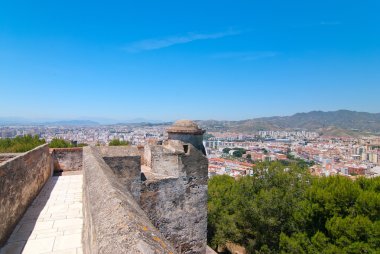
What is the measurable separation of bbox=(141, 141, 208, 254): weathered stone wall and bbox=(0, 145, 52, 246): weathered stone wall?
3168 mm

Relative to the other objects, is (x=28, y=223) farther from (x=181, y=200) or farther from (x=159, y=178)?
(x=181, y=200)

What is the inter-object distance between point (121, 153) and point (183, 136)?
11.6 ft

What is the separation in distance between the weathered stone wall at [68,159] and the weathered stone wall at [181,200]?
4.64m

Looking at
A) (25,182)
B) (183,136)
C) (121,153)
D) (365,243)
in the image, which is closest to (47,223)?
(25,182)

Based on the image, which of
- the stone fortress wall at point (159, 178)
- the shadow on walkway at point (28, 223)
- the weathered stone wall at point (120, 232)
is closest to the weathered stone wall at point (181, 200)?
the stone fortress wall at point (159, 178)

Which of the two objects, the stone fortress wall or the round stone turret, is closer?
the stone fortress wall

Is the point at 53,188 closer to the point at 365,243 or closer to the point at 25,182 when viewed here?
the point at 25,182

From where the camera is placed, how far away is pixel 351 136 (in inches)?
7087

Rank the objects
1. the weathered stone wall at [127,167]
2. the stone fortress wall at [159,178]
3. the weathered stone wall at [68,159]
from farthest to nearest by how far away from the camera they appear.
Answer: the weathered stone wall at [68,159], the weathered stone wall at [127,167], the stone fortress wall at [159,178]

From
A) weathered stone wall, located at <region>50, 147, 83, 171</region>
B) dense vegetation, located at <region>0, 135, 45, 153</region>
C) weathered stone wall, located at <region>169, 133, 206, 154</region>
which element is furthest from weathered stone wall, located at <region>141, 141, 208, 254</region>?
dense vegetation, located at <region>0, 135, 45, 153</region>

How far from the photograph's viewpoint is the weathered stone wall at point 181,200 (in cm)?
899

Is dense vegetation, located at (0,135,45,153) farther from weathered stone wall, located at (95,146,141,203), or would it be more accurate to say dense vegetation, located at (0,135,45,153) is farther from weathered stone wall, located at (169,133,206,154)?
weathered stone wall, located at (95,146,141,203)

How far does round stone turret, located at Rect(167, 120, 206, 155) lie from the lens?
1138 centimetres

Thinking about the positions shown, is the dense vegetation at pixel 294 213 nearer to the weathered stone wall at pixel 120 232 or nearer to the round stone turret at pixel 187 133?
the round stone turret at pixel 187 133
